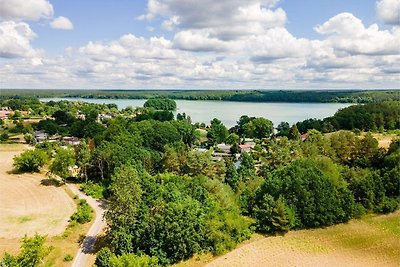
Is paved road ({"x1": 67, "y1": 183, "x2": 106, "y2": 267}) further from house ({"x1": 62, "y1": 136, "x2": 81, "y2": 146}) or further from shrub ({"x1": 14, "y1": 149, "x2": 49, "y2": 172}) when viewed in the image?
house ({"x1": 62, "y1": 136, "x2": 81, "y2": 146})

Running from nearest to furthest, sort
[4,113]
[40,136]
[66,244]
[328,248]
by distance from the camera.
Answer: [328,248] < [66,244] < [40,136] < [4,113]

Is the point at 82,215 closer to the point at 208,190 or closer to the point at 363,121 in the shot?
the point at 208,190

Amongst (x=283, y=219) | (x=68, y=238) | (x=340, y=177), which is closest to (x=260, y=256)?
(x=283, y=219)

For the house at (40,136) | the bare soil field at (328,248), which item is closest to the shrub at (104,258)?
the bare soil field at (328,248)

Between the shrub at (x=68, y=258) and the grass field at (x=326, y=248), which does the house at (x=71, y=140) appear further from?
the grass field at (x=326, y=248)

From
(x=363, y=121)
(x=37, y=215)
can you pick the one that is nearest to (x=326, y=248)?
(x=37, y=215)

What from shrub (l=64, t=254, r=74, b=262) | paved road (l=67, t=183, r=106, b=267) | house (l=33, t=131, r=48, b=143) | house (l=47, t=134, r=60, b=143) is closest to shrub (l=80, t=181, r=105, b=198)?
paved road (l=67, t=183, r=106, b=267)
